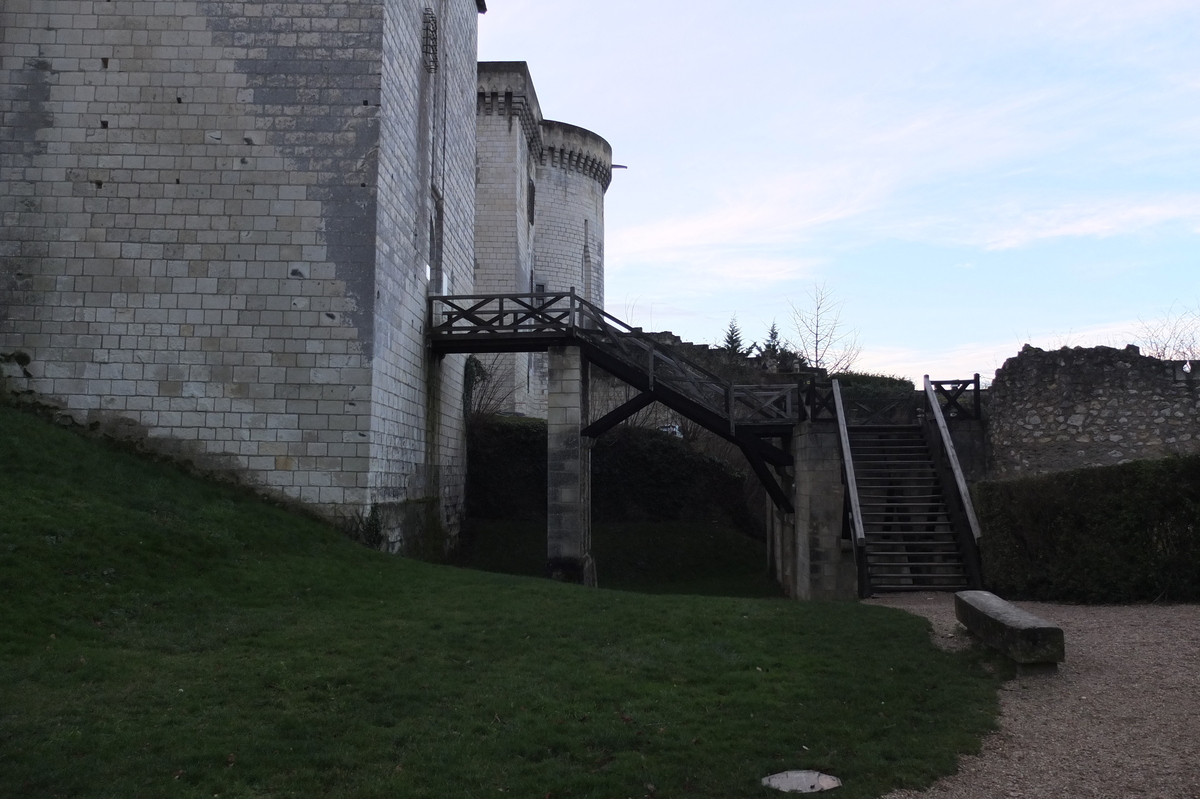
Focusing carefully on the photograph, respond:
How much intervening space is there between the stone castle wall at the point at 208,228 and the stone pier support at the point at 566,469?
3794 mm

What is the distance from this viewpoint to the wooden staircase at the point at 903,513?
12297 mm

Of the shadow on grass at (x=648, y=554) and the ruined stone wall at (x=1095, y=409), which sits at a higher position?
the ruined stone wall at (x=1095, y=409)

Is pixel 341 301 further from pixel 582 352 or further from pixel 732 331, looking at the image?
pixel 732 331

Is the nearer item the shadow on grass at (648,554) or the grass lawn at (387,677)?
the grass lawn at (387,677)

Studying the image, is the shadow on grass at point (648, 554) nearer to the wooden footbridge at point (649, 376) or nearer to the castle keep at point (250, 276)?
the wooden footbridge at point (649, 376)

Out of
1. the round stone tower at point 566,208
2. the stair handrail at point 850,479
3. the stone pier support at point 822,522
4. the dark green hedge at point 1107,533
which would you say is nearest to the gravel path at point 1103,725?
the dark green hedge at point 1107,533

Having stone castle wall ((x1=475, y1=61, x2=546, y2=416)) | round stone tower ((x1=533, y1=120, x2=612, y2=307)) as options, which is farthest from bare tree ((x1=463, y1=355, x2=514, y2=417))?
round stone tower ((x1=533, y1=120, x2=612, y2=307))

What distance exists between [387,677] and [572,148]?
29.5 metres

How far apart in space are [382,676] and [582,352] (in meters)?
10.6

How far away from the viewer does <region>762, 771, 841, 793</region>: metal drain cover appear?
5.32 meters

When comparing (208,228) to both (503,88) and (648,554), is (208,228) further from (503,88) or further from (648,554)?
(503,88)

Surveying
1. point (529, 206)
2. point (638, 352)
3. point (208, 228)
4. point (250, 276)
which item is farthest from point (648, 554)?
point (529, 206)

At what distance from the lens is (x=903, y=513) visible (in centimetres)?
1358

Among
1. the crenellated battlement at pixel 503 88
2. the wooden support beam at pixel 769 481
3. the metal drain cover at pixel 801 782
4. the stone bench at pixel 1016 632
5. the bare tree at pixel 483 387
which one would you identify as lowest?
the metal drain cover at pixel 801 782
